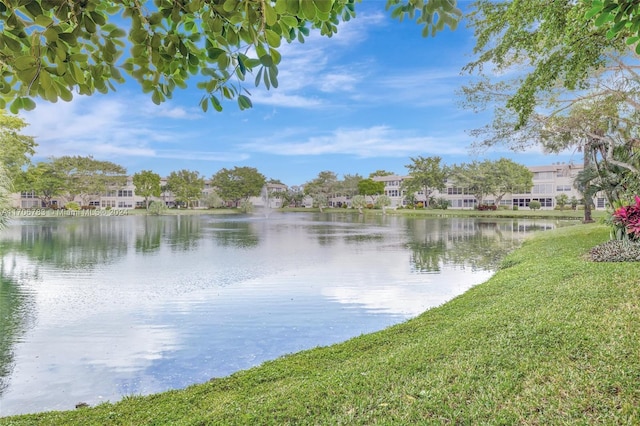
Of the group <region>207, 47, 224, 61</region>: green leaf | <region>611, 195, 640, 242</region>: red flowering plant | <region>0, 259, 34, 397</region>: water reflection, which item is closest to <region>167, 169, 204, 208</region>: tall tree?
<region>0, 259, 34, 397</region>: water reflection

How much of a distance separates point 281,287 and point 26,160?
32987 mm

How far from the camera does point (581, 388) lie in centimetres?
334

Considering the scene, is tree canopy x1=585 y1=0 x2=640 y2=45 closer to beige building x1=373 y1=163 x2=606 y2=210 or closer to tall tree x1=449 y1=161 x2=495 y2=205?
tall tree x1=449 y1=161 x2=495 y2=205

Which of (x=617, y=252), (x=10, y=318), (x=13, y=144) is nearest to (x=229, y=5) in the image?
(x=10, y=318)

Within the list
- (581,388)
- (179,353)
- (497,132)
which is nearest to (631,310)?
(581,388)

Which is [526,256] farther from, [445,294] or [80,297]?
[80,297]

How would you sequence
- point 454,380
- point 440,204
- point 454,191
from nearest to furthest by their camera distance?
point 454,380 < point 440,204 < point 454,191

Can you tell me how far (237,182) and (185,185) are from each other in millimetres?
9003

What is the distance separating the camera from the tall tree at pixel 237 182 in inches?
2933

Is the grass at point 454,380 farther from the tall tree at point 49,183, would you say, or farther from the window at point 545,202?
the window at point 545,202

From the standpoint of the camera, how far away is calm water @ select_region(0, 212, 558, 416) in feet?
18.3

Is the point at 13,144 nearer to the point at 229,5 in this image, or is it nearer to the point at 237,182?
the point at 229,5

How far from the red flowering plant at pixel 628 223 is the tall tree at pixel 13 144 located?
3173 centimetres

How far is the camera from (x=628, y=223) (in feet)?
33.4
